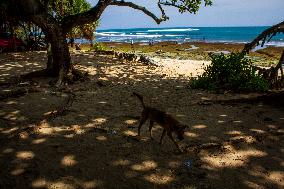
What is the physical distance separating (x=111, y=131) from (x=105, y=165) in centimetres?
164

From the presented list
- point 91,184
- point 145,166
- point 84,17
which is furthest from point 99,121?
point 84,17

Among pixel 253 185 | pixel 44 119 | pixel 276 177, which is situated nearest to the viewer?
pixel 253 185

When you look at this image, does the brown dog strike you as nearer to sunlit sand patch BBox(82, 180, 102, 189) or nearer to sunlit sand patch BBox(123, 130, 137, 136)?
sunlit sand patch BBox(123, 130, 137, 136)

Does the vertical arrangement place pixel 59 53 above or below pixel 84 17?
below

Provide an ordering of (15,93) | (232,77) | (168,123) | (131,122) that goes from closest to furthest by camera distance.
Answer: (168,123)
(131,122)
(15,93)
(232,77)

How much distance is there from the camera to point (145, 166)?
557 centimetres

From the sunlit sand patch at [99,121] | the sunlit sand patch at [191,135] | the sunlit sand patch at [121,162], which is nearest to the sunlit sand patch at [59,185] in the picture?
the sunlit sand patch at [121,162]

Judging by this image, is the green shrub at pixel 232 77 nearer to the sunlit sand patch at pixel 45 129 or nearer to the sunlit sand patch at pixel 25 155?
the sunlit sand patch at pixel 45 129

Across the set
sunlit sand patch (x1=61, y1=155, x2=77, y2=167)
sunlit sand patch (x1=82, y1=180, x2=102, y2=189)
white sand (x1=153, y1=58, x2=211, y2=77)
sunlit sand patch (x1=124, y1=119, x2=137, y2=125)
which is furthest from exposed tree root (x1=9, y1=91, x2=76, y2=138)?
white sand (x1=153, y1=58, x2=211, y2=77)

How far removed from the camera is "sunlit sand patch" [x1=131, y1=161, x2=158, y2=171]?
18.0 feet

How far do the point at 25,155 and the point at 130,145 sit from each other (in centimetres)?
194

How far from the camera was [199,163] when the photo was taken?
5.70 metres

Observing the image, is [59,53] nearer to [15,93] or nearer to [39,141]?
[15,93]

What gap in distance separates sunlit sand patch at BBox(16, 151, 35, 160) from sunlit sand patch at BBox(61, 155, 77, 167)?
0.60 metres
